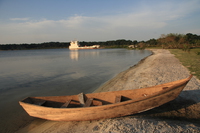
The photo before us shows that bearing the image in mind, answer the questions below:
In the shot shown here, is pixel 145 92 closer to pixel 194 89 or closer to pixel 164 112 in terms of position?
pixel 164 112

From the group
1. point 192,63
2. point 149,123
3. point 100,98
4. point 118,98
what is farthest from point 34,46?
point 149,123

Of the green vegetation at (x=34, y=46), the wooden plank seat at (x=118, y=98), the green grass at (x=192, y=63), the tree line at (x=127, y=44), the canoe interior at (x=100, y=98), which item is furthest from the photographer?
the green vegetation at (x=34, y=46)

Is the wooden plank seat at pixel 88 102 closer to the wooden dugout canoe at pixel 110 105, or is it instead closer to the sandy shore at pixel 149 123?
the wooden dugout canoe at pixel 110 105

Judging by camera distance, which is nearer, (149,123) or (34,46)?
(149,123)

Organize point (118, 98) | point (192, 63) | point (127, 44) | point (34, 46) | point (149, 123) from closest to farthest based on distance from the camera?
1. point (149, 123)
2. point (118, 98)
3. point (192, 63)
4. point (127, 44)
5. point (34, 46)

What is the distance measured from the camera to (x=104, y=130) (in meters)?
3.55

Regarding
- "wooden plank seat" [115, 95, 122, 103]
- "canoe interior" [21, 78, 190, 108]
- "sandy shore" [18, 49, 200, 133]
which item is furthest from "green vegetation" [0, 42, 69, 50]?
"wooden plank seat" [115, 95, 122, 103]

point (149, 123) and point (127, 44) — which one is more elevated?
point (127, 44)

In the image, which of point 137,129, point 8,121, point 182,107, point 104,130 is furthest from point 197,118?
point 8,121

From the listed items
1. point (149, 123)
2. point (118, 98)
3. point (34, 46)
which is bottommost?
point (149, 123)

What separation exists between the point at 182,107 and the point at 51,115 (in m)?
4.45

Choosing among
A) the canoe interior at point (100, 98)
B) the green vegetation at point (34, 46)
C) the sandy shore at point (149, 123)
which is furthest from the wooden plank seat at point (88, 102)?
the green vegetation at point (34, 46)

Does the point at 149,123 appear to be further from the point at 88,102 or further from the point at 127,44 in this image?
the point at 127,44

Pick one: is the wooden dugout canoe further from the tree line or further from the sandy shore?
the tree line
